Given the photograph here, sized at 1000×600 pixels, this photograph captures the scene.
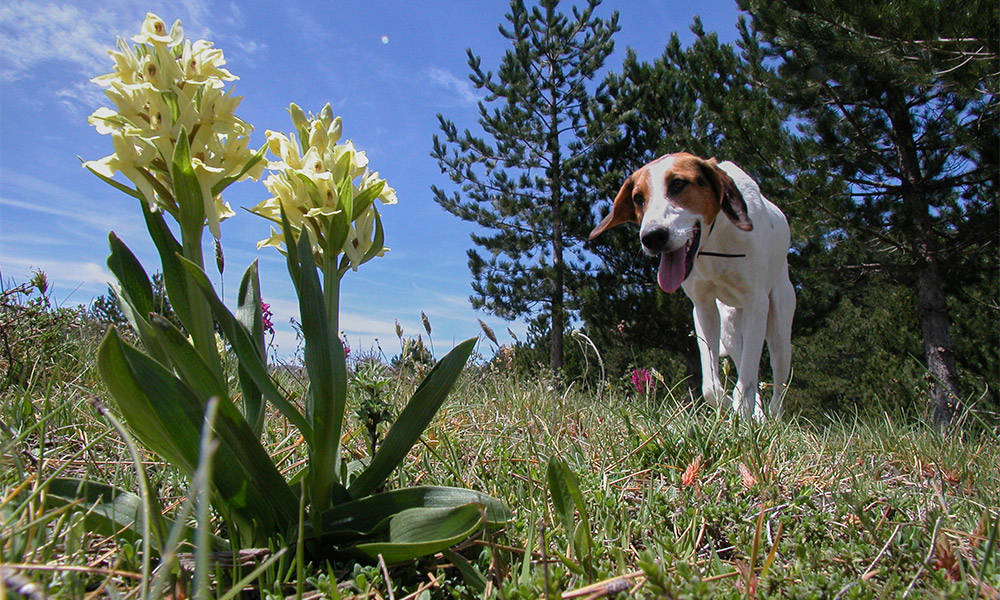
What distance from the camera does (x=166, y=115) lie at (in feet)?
3.60

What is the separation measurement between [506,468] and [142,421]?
104cm

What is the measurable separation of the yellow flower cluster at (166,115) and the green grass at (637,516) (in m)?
0.53

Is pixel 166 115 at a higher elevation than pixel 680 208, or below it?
below

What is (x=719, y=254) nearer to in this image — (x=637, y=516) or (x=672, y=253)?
(x=672, y=253)

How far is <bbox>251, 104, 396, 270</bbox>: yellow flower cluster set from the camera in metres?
1.16

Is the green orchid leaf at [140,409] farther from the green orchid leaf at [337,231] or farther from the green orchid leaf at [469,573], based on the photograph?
the green orchid leaf at [469,573]

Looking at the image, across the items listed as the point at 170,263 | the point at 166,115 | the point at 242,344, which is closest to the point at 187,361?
the point at 242,344

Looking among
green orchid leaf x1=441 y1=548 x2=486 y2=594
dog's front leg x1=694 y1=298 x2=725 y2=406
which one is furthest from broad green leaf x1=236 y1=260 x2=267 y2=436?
dog's front leg x1=694 y1=298 x2=725 y2=406

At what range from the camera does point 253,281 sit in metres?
1.44

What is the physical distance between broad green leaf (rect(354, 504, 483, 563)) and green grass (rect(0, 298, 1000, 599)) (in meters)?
0.05

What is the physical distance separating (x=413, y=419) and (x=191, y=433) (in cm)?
42

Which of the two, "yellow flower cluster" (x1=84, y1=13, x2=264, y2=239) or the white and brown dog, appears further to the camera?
the white and brown dog

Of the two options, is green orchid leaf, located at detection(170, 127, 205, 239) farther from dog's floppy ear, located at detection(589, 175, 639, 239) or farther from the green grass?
dog's floppy ear, located at detection(589, 175, 639, 239)

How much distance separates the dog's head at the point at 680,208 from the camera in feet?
10.1
